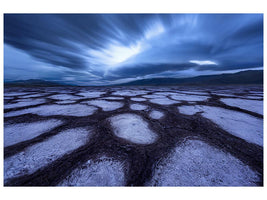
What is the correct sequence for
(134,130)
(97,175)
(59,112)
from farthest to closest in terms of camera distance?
(59,112) → (134,130) → (97,175)

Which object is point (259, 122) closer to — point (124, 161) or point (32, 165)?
point (124, 161)

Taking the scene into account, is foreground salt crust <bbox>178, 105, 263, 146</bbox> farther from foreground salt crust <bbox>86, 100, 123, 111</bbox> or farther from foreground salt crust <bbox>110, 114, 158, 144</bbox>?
foreground salt crust <bbox>86, 100, 123, 111</bbox>

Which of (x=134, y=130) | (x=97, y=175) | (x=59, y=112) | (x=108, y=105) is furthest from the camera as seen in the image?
(x=108, y=105)

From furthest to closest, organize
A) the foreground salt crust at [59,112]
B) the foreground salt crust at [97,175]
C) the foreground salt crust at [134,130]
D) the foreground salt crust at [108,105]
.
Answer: the foreground salt crust at [108,105], the foreground salt crust at [59,112], the foreground salt crust at [134,130], the foreground salt crust at [97,175]

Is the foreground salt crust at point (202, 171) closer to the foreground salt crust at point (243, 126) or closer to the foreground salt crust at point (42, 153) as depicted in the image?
the foreground salt crust at point (243, 126)

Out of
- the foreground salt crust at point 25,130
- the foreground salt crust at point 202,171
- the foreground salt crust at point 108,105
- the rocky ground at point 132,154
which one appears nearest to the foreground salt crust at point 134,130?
the rocky ground at point 132,154

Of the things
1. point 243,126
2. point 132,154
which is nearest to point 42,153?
point 132,154

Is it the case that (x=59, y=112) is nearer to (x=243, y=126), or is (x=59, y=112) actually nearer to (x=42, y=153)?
(x=42, y=153)

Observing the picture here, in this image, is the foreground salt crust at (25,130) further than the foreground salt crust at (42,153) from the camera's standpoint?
Yes
